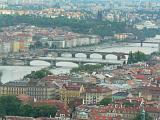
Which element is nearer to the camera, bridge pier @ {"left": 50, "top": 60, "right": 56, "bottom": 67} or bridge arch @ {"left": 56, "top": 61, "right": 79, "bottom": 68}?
bridge pier @ {"left": 50, "top": 60, "right": 56, "bottom": 67}

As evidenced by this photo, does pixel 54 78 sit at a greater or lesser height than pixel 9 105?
lesser

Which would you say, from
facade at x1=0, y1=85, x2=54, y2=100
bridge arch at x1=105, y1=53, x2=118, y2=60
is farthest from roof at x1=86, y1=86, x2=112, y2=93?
bridge arch at x1=105, y1=53, x2=118, y2=60

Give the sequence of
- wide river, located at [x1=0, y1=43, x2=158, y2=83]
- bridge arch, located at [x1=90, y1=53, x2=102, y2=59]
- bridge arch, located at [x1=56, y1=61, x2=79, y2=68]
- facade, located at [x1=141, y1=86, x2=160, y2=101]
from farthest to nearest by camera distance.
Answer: bridge arch, located at [x1=90, y1=53, x2=102, y2=59]
bridge arch, located at [x1=56, y1=61, x2=79, y2=68]
wide river, located at [x1=0, y1=43, x2=158, y2=83]
facade, located at [x1=141, y1=86, x2=160, y2=101]

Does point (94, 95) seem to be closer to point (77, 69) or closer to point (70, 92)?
point (70, 92)

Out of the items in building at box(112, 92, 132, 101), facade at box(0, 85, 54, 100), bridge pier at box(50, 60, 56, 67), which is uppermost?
building at box(112, 92, 132, 101)

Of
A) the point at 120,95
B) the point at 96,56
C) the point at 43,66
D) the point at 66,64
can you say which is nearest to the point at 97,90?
the point at 120,95

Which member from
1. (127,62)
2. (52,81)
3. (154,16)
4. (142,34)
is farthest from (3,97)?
(154,16)

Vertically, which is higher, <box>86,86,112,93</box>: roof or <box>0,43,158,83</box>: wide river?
<box>86,86,112,93</box>: roof

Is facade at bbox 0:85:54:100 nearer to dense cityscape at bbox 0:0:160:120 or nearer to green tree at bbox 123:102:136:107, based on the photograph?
dense cityscape at bbox 0:0:160:120
